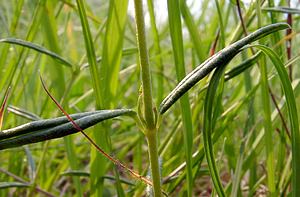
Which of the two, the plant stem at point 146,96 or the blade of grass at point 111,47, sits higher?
the blade of grass at point 111,47

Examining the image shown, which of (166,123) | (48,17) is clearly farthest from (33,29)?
(166,123)

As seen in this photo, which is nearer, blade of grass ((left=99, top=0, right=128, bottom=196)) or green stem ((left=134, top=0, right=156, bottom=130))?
green stem ((left=134, top=0, right=156, bottom=130))

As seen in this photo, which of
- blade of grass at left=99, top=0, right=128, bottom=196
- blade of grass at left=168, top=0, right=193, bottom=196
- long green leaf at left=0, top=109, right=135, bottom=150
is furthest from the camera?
blade of grass at left=99, top=0, right=128, bottom=196

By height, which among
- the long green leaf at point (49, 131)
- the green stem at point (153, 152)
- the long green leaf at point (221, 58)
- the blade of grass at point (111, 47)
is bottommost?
the green stem at point (153, 152)

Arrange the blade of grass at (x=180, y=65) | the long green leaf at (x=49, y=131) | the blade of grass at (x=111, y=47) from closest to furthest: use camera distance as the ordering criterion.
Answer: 1. the long green leaf at (x=49, y=131)
2. the blade of grass at (x=180, y=65)
3. the blade of grass at (x=111, y=47)

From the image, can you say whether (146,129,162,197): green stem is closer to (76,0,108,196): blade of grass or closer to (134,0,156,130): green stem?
(134,0,156,130): green stem

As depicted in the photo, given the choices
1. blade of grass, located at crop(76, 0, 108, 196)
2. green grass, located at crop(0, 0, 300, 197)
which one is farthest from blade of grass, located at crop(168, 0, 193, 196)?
blade of grass, located at crop(76, 0, 108, 196)

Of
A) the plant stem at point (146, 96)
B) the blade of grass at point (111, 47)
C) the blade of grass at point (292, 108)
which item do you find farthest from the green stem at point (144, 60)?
the blade of grass at point (111, 47)

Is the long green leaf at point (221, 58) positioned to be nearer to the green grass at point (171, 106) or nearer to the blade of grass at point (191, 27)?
the green grass at point (171, 106)

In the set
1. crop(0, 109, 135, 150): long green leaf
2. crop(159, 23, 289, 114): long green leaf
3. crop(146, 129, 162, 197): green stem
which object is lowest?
crop(146, 129, 162, 197): green stem
